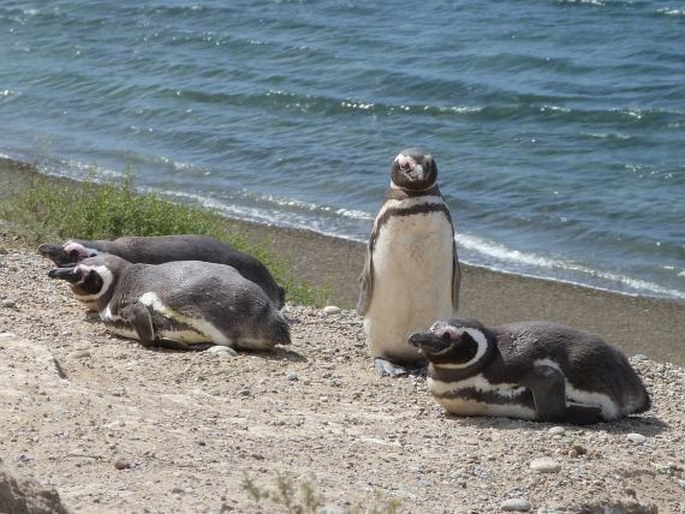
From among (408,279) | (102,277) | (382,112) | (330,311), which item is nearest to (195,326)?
(102,277)

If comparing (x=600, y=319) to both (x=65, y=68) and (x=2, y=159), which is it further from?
(x=65, y=68)

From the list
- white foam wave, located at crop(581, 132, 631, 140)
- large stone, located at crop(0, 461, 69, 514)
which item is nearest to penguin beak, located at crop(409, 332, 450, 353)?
large stone, located at crop(0, 461, 69, 514)

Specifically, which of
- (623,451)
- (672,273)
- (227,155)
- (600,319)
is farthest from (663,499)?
(227,155)

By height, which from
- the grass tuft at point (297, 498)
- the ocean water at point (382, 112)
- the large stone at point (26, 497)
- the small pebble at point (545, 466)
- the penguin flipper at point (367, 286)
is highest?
the large stone at point (26, 497)

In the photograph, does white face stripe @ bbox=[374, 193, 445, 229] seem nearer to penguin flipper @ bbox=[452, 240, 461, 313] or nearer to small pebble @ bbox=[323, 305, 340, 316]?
penguin flipper @ bbox=[452, 240, 461, 313]

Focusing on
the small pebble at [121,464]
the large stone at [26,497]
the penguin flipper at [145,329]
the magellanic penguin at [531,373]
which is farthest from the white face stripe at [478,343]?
the large stone at [26,497]

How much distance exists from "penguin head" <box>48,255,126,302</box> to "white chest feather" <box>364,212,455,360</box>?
1696 millimetres

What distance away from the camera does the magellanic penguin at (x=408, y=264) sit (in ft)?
33.5

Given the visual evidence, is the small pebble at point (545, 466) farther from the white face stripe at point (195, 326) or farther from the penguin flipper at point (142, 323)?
the penguin flipper at point (142, 323)

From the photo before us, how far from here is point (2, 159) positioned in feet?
63.8

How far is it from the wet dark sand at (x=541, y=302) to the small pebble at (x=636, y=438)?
4922 mm

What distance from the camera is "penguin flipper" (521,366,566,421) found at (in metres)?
8.59

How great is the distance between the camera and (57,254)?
1106 cm

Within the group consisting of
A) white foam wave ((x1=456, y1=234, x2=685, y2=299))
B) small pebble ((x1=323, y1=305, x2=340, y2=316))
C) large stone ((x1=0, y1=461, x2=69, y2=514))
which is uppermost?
large stone ((x1=0, y1=461, x2=69, y2=514))
